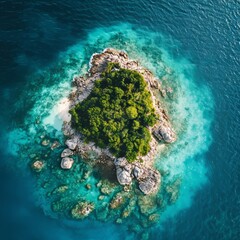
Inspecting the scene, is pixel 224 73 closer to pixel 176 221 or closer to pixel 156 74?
pixel 156 74

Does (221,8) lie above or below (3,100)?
above

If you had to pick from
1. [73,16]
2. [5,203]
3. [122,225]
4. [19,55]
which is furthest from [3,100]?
[122,225]

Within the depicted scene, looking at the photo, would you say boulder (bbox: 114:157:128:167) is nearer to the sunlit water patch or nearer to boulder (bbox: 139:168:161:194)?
the sunlit water patch

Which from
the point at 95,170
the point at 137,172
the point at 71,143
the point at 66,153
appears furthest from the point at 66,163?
the point at 137,172

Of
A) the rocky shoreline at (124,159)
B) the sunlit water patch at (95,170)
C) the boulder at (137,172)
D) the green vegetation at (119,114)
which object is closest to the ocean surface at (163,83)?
the sunlit water patch at (95,170)

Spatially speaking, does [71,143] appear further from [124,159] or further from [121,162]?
[124,159]

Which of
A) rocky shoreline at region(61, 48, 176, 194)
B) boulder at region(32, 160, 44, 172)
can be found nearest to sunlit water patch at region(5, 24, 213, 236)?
boulder at region(32, 160, 44, 172)

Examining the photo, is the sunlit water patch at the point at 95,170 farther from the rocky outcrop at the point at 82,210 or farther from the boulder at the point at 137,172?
the boulder at the point at 137,172
